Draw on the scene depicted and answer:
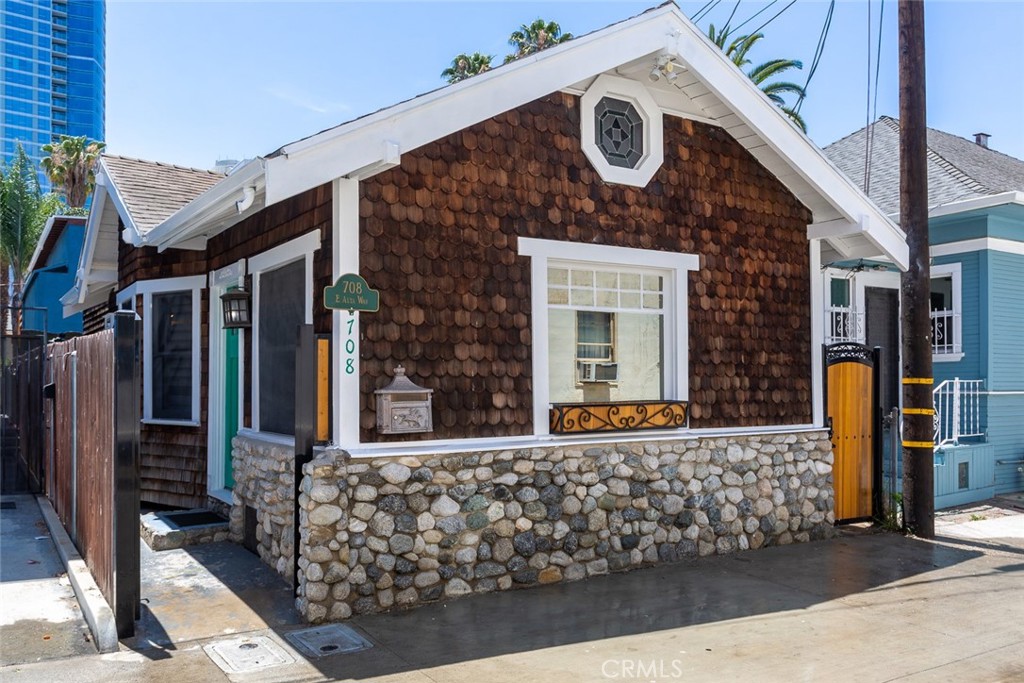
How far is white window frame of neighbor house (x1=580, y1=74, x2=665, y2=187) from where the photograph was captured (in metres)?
7.58

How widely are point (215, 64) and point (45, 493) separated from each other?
6437 mm

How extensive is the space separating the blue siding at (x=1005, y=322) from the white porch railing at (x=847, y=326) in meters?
1.71

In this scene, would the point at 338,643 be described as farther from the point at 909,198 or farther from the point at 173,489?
the point at 909,198

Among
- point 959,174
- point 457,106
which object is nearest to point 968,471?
point 959,174

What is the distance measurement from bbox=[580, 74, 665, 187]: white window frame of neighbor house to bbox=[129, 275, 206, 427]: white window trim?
4.64 m

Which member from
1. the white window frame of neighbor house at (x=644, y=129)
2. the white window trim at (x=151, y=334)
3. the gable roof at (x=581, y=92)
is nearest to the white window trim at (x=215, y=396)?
the white window trim at (x=151, y=334)

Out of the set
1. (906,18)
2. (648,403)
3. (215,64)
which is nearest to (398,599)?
(648,403)

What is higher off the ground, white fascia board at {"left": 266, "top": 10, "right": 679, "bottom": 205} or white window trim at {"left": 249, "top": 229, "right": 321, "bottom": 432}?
white fascia board at {"left": 266, "top": 10, "right": 679, "bottom": 205}

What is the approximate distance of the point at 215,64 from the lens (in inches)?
484

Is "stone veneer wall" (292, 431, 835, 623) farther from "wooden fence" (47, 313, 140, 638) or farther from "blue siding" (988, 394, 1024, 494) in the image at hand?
"blue siding" (988, 394, 1024, 494)

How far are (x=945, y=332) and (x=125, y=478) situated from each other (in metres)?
11.5

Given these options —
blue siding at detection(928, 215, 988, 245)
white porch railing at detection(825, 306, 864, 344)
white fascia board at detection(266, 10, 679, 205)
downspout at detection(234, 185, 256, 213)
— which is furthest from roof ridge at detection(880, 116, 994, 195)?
downspout at detection(234, 185, 256, 213)

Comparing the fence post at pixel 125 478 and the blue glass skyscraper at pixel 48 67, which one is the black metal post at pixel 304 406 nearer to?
the fence post at pixel 125 478

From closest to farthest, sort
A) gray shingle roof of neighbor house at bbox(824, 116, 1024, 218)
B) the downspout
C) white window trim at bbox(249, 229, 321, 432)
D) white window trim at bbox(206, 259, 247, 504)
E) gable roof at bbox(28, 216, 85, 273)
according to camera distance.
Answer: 1. the downspout
2. white window trim at bbox(249, 229, 321, 432)
3. white window trim at bbox(206, 259, 247, 504)
4. gray shingle roof of neighbor house at bbox(824, 116, 1024, 218)
5. gable roof at bbox(28, 216, 85, 273)
